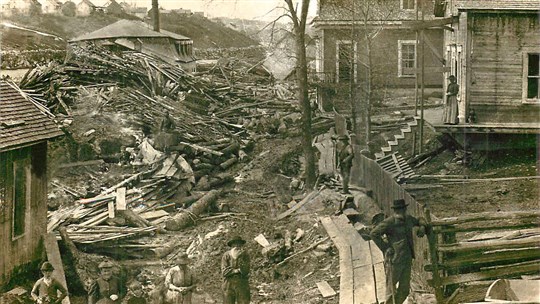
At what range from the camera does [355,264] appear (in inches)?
332

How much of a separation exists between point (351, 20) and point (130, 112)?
5252mm

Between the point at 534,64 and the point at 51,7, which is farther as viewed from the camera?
the point at 534,64

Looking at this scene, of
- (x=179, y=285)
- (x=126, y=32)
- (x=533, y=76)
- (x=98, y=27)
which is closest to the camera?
(x=179, y=285)

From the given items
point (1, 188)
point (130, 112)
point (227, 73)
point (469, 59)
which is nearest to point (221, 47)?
point (227, 73)

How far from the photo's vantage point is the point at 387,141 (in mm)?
11664

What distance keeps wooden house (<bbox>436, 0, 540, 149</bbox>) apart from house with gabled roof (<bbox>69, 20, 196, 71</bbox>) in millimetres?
5864

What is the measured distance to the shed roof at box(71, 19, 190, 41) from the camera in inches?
360

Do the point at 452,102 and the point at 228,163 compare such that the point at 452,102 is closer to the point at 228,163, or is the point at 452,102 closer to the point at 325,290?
the point at 228,163

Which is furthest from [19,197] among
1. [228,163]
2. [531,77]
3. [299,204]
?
[531,77]

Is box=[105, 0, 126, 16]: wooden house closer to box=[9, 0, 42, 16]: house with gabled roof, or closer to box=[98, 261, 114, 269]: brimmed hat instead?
box=[9, 0, 42, 16]: house with gabled roof

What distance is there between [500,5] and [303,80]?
19.0 feet

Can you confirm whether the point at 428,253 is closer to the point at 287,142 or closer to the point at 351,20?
the point at 287,142

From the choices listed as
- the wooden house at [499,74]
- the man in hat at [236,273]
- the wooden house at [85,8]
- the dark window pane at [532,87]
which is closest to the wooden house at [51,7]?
the wooden house at [85,8]

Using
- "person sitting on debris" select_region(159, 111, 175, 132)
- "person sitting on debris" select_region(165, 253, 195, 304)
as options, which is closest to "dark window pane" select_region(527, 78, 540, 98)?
"person sitting on debris" select_region(159, 111, 175, 132)
